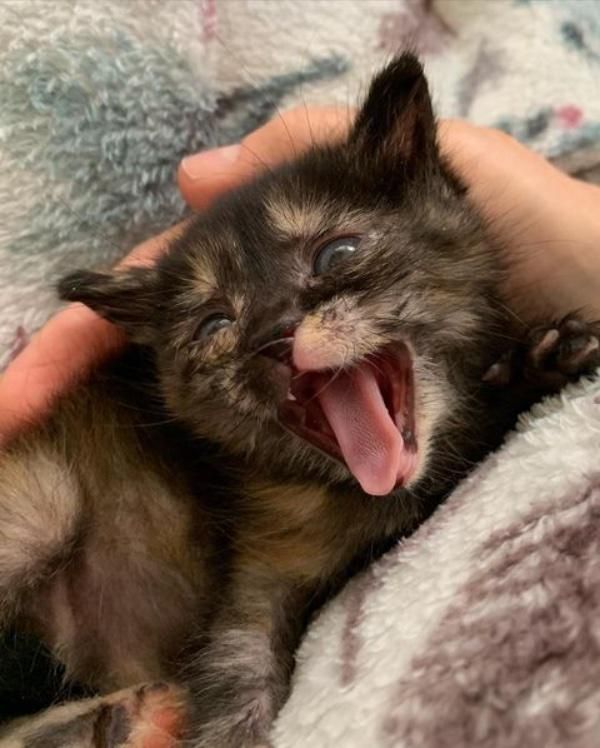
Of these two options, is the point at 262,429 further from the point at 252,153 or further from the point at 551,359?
the point at 252,153

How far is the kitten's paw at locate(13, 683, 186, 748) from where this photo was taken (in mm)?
991

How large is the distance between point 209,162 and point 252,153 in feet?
0.26

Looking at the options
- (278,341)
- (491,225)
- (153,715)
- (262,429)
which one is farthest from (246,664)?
(491,225)

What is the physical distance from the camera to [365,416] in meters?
0.95

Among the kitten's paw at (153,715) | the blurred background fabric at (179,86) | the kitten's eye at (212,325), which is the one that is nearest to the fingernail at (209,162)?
the blurred background fabric at (179,86)

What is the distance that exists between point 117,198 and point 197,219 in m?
0.44

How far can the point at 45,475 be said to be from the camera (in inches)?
47.7

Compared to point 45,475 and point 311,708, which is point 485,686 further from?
point 45,475

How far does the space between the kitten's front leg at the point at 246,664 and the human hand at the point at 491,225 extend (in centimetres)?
41

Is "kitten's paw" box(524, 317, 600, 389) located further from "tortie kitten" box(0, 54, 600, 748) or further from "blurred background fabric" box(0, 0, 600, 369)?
"blurred background fabric" box(0, 0, 600, 369)

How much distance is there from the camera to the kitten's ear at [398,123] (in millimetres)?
1155

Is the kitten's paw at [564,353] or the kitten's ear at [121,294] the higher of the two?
the kitten's ear at [121,294]

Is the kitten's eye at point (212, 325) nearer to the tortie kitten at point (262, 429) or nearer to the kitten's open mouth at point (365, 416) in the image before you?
the tortie kitten at point (262, 429)

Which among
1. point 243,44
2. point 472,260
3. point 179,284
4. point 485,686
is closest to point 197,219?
point 179,284
